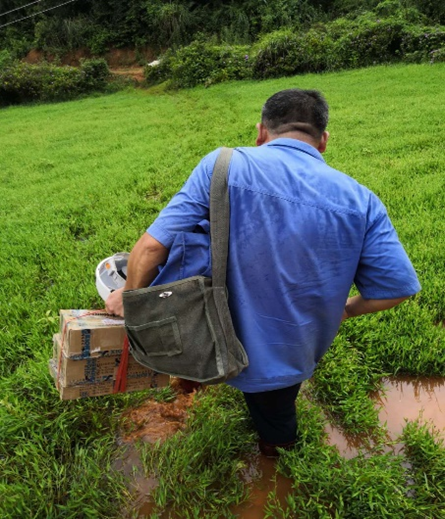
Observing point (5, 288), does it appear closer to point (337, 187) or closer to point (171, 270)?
point (171, 270)

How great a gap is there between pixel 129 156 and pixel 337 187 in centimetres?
682

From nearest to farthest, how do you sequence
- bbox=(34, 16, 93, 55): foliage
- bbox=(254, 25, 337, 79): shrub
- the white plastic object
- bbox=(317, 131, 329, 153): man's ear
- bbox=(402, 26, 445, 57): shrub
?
bbox=(317, 131, 329, 153): man's ear → the white plastic object → bbox=(402, 26, 445, 57): shrub → bbox=(254, 25, 337, 79): shrub → bbox=(34, 16, 93, 55): foliage

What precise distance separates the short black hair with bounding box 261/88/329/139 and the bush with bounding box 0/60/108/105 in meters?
20.2

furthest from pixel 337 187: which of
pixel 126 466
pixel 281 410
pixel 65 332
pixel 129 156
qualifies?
pixel 129 156

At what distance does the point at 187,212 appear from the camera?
4.68ft

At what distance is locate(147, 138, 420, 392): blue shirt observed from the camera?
1409 mm

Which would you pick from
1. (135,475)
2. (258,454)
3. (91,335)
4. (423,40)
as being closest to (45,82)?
(423,40)

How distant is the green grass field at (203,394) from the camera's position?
1.88m

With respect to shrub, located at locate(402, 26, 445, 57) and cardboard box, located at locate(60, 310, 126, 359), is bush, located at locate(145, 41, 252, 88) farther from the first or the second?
cardboard box, located at locate(60, 310, 126, 359)

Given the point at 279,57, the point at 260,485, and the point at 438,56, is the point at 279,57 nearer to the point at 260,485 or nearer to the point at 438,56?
the point at 438,56

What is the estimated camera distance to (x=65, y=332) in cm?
180

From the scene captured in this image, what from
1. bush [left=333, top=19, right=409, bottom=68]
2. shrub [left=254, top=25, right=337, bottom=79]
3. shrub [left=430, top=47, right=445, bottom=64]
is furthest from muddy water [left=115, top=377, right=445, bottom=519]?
shrub [left=254, top=25, right=337, bottom=79]

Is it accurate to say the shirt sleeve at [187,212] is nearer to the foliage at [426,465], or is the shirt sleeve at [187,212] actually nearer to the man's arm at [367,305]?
the man's arm at [367,305]

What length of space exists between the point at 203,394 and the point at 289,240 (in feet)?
4.54
